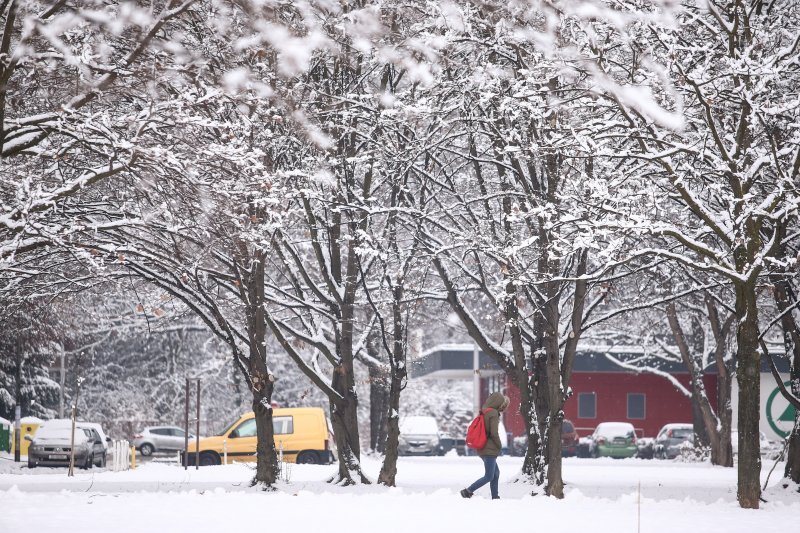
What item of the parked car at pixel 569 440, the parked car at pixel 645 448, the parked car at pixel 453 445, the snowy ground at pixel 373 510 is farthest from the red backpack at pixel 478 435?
the parked car at pixel 453 445

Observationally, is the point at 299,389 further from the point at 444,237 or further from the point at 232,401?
the point at 444,237

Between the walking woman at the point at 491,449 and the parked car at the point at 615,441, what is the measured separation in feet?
91.4

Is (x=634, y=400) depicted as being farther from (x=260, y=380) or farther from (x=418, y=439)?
(x=260, y=380)

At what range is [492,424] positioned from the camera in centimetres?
1819

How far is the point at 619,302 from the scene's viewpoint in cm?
3170

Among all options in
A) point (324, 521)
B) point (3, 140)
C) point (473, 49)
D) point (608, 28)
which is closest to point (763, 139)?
point (608, 28)

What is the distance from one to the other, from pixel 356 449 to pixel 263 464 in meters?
2.33

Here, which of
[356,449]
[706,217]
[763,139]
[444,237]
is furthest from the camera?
[444,237]

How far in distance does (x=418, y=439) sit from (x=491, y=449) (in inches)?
1084

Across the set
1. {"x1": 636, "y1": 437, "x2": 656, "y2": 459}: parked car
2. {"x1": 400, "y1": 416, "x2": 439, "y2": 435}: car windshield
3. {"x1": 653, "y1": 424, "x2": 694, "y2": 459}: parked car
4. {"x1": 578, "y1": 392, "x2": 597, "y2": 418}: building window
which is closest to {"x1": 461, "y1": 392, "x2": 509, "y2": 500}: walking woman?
{"x1": 653, "y1": 424, "x2": 694, "y2": 459}: parked car

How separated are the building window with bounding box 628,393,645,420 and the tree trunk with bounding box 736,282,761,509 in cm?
3810

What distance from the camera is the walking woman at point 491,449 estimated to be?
17906 millimetres

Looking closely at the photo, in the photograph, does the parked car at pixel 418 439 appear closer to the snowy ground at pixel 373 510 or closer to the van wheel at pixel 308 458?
the van wheel at pixel 308 458

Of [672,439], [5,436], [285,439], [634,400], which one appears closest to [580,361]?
[634,400]
